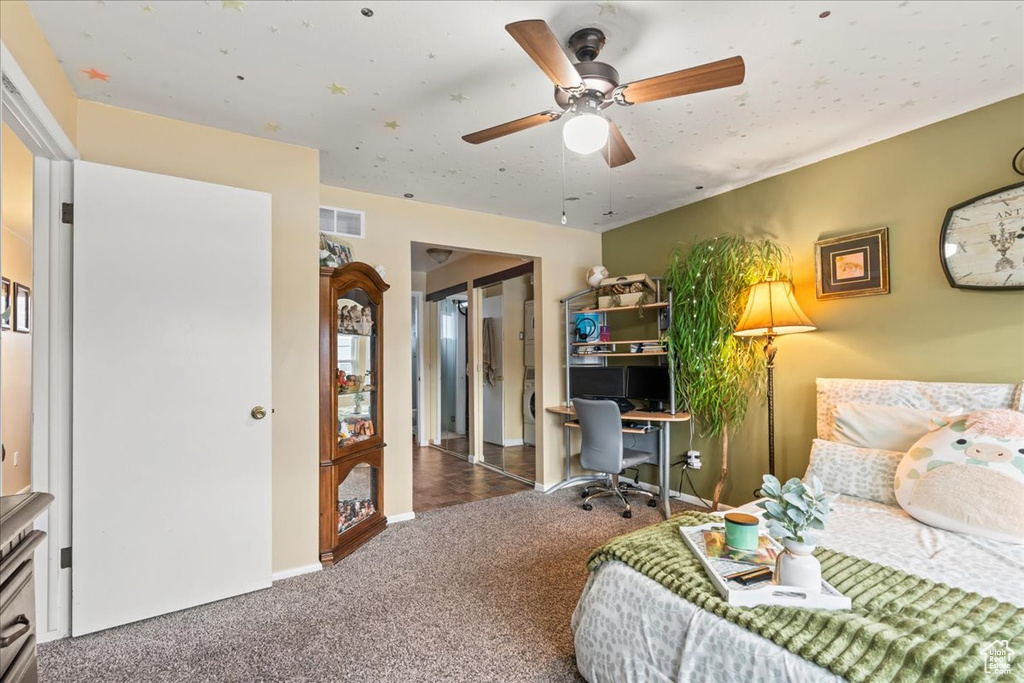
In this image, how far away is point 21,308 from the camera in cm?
344

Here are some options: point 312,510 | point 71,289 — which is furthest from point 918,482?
point 71,289

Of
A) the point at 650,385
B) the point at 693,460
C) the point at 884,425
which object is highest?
the point at 650,385

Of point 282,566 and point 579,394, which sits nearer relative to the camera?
point 282,566

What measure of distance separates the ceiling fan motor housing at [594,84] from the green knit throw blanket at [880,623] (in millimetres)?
1684

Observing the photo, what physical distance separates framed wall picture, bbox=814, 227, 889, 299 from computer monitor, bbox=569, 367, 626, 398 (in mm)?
1619

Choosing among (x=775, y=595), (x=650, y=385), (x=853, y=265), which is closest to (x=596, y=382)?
(x=650, y=385)

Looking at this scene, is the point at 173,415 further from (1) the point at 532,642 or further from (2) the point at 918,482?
(2) the point at 918,482

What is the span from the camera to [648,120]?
2.43m

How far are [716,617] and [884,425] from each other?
1.73 m

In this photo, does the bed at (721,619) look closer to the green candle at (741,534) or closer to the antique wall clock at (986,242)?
the green candle at (741,534)

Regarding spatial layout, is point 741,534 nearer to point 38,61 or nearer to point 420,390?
point 38,61

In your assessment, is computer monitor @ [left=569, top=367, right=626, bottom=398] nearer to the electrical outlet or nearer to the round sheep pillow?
the electrical outlet

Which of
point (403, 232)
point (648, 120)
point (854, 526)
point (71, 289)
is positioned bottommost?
point (854, 526)

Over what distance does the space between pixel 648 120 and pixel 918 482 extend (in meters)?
2.04
